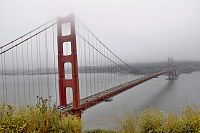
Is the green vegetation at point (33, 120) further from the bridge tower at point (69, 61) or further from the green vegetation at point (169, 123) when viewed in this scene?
the bridge tower at point (69, 61)

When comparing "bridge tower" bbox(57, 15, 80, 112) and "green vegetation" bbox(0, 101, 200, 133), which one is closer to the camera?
"green vegetation" bbox(0, 101, 200, 133)

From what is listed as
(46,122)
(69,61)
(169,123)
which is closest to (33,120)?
(46,122)

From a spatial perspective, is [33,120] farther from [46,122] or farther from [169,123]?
[169,123]

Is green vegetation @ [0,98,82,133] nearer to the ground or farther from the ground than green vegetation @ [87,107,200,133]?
farther from the ground

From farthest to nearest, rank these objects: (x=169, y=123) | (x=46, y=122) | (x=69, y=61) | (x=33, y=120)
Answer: (x=69, y=61) < (x=169, y=123) < (x=46, y=122) < (x=33, y=120)

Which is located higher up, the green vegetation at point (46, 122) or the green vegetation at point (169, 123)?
the green vegetation at point (46, 122)

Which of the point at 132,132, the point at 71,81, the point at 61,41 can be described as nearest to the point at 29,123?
the point at 132,132

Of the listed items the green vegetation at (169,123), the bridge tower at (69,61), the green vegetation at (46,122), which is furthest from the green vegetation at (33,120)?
the bridge tower at (69,61)

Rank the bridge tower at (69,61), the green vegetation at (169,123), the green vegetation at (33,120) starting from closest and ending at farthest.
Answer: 1. the green vegetation at (33,120)
2. the green vegetation at (169,123)
3. the bridge tower at (69,61)

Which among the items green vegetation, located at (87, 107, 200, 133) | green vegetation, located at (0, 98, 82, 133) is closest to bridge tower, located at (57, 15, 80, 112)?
green vegetation, located at (87, 107, 200, 133)

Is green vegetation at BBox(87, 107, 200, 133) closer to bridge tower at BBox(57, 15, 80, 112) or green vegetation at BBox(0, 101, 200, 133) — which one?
green vegetation at BBox(0, 101, 200, 133)

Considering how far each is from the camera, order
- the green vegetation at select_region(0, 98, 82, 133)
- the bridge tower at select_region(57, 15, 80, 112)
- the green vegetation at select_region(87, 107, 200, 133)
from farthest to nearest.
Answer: the bridge tower at select_region(57, 15, 80, 112) → the green vegetation at select_region(87, 107, 200, 133) → the green vegetation at select_region(0, 98, 82, 133)

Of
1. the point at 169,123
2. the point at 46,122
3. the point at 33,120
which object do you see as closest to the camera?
the point at 33,120

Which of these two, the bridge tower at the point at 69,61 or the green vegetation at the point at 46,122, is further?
the bridge tower at the point at 69,61
